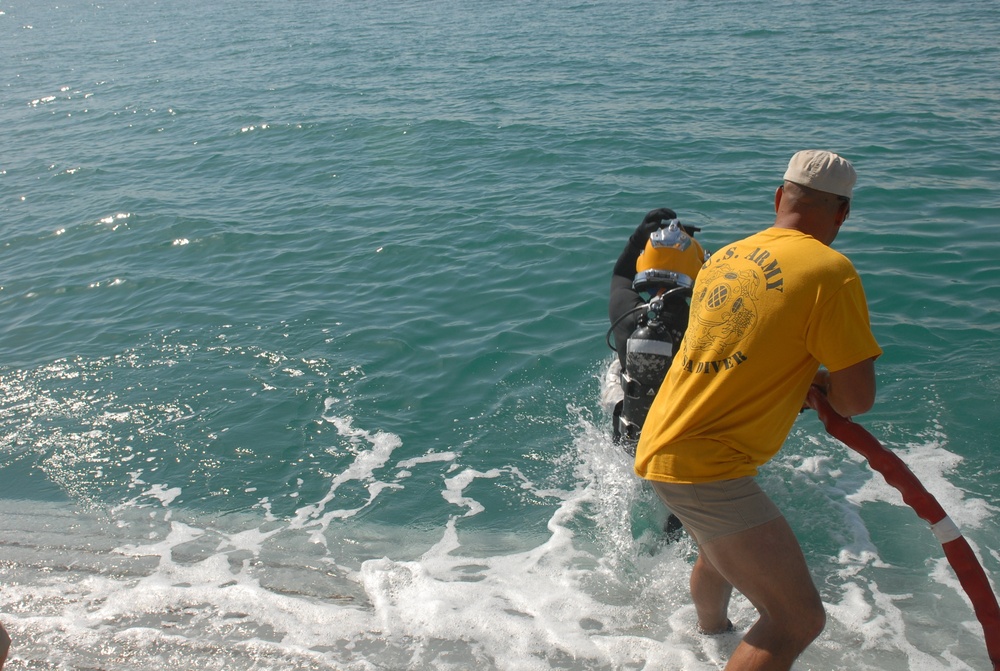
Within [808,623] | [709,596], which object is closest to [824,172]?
[808,623]

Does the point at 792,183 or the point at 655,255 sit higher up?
the point at 792,183

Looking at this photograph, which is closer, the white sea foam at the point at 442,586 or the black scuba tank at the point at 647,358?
the white sea foam at the point at 442,586

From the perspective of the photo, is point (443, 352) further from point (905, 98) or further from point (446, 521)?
point (905, 98)

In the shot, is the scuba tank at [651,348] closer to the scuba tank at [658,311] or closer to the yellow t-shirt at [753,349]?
the scuba tank at [658,311]

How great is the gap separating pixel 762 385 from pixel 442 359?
16.5ft

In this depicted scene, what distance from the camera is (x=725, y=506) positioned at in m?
3.23

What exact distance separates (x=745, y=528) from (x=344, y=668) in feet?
7.20

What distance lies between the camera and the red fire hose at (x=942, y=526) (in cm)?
321

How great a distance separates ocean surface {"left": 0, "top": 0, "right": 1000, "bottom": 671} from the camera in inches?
186

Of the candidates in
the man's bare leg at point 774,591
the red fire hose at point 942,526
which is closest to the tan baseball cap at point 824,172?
the red fire hose at point 942,526

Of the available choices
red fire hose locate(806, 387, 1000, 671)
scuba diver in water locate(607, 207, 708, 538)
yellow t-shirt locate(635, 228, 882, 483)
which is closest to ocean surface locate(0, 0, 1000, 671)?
scuba diver in water locate(607, 207, 708, 538)

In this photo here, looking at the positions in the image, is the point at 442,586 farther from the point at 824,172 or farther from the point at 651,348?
the point at 824,172

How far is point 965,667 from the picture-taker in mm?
4129

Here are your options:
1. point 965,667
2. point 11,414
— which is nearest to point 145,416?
point 11,414
